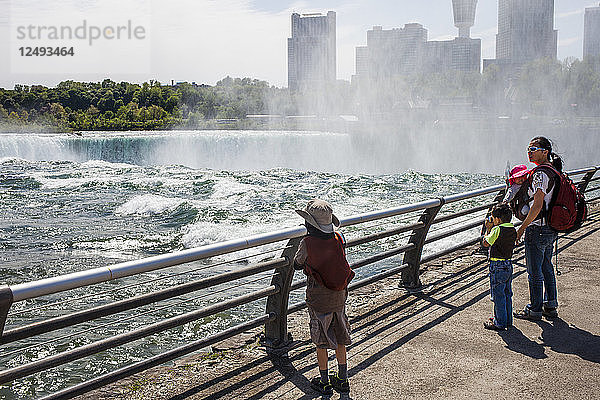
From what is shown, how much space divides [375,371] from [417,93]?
7613 cm

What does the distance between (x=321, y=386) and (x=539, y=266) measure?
273 cm

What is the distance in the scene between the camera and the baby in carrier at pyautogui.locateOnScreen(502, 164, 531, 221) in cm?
555

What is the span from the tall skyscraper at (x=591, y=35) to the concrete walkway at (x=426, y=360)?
228 feet

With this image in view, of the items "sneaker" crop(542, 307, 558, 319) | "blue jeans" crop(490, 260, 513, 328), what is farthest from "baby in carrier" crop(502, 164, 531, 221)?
"sneaker" crop(542, 307, 558, 319)

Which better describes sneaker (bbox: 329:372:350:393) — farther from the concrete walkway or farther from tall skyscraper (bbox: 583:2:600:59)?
tall skyscraper (bbox: 583:2:600:59)

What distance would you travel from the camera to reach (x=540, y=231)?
5566mm

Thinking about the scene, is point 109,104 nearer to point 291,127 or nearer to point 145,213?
point 291,127

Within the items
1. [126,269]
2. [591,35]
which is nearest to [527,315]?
[126,269]

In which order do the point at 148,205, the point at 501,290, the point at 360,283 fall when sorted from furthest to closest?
the point at 148,205, the point at 360,283, the point at 501,290

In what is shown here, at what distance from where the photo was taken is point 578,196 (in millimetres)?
5645

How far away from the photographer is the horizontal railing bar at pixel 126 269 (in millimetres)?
2979

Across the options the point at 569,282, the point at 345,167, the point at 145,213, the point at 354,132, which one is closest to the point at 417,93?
the point at 354,132

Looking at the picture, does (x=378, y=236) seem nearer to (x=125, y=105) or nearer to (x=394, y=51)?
(x=394, y=51)

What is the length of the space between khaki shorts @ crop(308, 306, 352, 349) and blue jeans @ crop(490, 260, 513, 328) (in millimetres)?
1917
